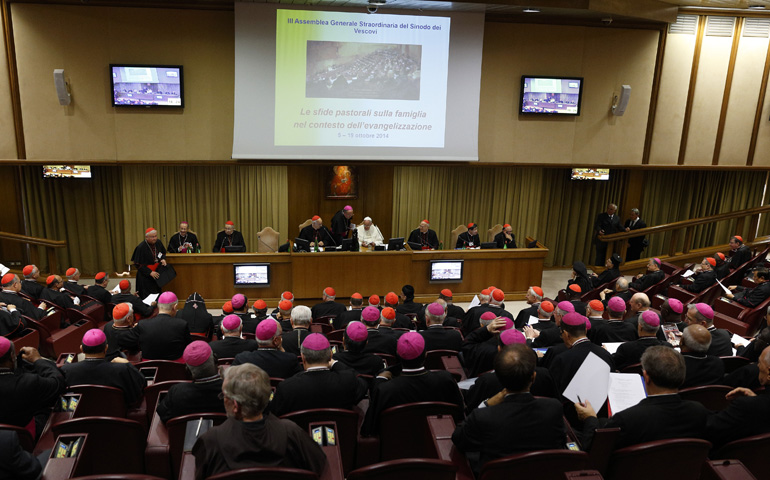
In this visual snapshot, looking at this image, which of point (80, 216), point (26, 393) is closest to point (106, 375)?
point (26, 393)

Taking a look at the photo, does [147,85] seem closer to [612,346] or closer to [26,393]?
[26,393]

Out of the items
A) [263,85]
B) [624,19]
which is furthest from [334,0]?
[624,19]

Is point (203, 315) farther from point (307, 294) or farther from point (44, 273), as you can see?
point (44, 273)

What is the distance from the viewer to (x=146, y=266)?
8492mm

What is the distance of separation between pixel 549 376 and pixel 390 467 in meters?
1.85

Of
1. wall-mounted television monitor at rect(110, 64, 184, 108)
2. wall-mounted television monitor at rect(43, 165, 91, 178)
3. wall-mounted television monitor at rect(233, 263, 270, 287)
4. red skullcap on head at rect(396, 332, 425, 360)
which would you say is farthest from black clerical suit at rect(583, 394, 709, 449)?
wall-mounted television monitor at rect(43, 165, 91, 178)

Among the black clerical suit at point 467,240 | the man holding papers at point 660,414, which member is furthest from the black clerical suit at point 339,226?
the man holding papers at point 660,414

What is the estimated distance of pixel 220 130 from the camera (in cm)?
910

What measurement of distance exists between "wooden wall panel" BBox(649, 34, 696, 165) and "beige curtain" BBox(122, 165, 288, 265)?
23.3ft

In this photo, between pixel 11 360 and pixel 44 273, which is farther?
pixel 44 273

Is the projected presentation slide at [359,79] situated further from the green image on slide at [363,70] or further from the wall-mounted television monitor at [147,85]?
the wall-mounted television monitor at [147,85]

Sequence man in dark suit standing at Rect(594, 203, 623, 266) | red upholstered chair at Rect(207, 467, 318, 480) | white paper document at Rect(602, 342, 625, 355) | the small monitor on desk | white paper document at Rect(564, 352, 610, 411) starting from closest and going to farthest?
red upholstered chair at Rect(207, 467, 318, 480) < white paper document at Rect(564, 352, 610, 411) < white paper document at Rect(602, 342, 625, 355) < the small monitor on desk < man in dark suit standing at Rect(594, 203, 623, 266)

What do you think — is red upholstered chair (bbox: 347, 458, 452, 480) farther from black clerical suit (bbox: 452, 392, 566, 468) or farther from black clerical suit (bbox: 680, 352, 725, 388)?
black clerical suit (bbox: 680, 352, 725, 388)

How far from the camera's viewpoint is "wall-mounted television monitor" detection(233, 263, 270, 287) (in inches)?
355
